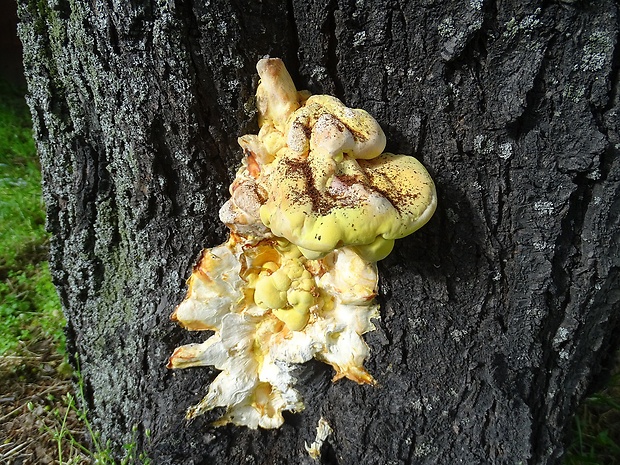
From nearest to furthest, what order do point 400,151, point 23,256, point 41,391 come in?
1. point 400,151
2. point 41,391
3. point 23,256

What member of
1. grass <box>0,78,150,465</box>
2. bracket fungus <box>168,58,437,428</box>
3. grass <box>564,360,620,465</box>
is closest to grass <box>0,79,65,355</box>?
grass <box>0,78,150,465</box>

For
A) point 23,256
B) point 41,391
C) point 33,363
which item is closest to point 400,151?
point 41,391

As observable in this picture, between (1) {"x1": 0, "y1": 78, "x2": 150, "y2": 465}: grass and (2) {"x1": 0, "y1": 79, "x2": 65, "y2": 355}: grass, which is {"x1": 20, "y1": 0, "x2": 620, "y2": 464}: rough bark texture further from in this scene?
(2) {"x1": 0, "y1": 79, "x2": 65, "y2": 355}: grass

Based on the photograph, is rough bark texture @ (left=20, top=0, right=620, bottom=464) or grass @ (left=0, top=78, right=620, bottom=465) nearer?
rough bark texture @ (left=20, top=0, right=620, bottom=464)

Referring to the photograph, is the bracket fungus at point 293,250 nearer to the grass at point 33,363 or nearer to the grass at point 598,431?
the grass at point 33,363

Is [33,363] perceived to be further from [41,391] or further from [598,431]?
[598,431]

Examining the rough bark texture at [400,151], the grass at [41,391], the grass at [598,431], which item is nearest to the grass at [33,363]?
the grass at [41,391]
